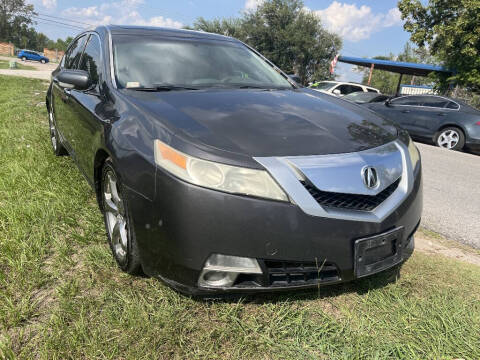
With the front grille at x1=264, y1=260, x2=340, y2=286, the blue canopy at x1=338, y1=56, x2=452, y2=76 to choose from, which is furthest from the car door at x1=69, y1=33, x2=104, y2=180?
the blue canopy at x1=338, y1=56, x2=452, y2=76

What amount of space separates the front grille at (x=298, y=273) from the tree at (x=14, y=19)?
83448mm

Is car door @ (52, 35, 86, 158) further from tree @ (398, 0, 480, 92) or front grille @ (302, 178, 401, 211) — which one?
tree @ (398, 0, 480, 92)

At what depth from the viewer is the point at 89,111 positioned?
258 centimetres

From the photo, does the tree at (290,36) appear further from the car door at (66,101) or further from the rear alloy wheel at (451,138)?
the car door at (66,101)

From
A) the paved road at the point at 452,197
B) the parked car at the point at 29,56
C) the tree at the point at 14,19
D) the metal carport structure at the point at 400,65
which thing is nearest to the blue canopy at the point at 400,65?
the metal carport structure at the point at 400,65

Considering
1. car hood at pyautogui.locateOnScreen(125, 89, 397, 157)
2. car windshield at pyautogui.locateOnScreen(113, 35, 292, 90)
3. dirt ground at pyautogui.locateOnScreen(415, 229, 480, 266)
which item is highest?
car windshield at pyautogui.locateOnScreen(113, 35, 292, 90)

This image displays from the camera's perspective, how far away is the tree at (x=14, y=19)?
67.9m

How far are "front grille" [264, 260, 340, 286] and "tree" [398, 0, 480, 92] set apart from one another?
1859 centimetres

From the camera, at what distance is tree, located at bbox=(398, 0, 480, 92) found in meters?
16.4

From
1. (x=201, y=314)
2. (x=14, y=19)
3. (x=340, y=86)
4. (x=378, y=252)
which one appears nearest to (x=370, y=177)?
(x=378, y=252)

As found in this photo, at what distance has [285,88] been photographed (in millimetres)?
2980

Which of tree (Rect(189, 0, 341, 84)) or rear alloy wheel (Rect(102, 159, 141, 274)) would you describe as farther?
tree (Rect(189, 0, 341, 84))

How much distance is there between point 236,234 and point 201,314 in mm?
550

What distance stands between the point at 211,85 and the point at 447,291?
79.1 inches
